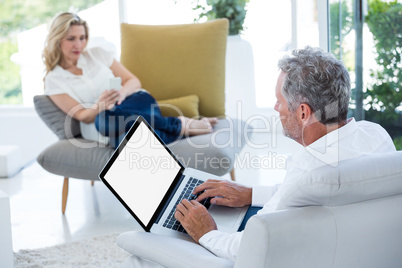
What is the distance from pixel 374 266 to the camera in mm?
1295

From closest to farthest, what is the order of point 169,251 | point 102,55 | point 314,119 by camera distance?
1. point 169,251
2. point 314,119
3. point 102,55

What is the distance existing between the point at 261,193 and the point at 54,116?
1711mm

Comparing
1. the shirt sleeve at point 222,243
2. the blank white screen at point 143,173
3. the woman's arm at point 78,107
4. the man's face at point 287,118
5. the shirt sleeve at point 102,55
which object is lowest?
the shirt sleeve at point 222,243

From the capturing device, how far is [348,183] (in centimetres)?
115

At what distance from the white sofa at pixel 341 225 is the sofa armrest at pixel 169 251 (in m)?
0.18

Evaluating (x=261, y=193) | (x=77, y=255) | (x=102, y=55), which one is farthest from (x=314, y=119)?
(x=102, y=55)

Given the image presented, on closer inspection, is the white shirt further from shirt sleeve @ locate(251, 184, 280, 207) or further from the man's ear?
shirt sleeve @ locate(251, 184, 280, 207)

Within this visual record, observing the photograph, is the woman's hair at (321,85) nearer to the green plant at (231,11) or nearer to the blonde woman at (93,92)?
the blonde woman at (93,92)

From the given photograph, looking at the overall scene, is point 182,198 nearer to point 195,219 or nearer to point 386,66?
point 195,219

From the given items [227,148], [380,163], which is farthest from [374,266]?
[227,148]

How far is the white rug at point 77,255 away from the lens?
2.45 meters

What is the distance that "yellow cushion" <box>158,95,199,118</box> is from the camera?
3.49m

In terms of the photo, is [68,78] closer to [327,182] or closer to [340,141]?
[340,141]

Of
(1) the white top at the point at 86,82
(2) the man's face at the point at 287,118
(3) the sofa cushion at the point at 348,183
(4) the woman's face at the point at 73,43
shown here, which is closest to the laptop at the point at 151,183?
(2) the man's face at the point at 287,118
